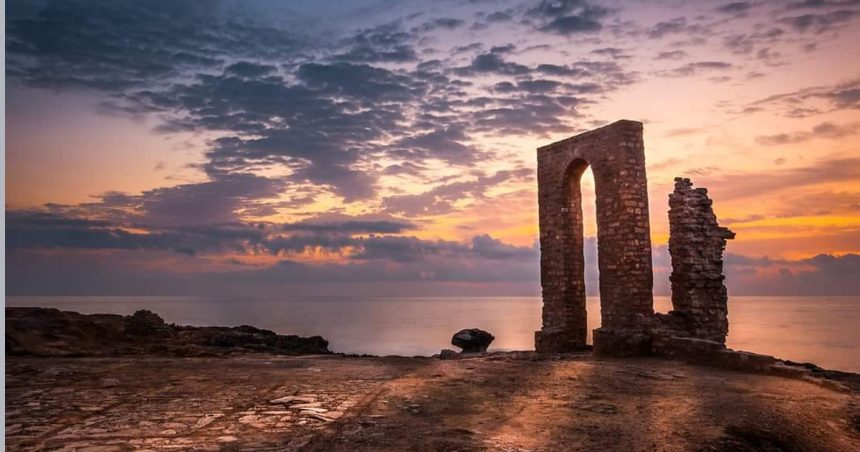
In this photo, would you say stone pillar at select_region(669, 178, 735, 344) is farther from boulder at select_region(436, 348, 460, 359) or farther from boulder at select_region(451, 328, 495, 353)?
boulder at select_region(451, 328, 495, 353)

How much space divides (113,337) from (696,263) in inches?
616

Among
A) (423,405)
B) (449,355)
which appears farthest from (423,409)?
(449,355)

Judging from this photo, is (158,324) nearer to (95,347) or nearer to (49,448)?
(95,347)

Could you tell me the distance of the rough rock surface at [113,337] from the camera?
529 inches

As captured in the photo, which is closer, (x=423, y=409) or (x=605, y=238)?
(x=423, y=409)

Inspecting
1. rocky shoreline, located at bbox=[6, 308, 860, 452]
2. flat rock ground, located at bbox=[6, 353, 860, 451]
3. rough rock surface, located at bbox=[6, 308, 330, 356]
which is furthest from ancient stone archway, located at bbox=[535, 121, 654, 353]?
rough rock surface, located at bbox=[6, 308, 330, 356]

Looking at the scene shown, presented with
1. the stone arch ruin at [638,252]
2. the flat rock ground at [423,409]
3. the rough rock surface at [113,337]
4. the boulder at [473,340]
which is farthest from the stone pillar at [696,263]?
the boulder at [473,340]

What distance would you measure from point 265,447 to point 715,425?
4.13m

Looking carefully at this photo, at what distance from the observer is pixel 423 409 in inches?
243

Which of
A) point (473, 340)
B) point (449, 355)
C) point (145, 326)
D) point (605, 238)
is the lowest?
point (473, 340)

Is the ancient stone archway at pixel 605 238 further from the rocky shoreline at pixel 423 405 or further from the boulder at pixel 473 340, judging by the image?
the boulder at pixel 473 340

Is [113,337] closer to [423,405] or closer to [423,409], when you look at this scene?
[423,405]

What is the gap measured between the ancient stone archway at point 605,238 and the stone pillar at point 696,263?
2.70ft

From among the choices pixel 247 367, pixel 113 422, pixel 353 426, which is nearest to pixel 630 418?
pixel 353 426
